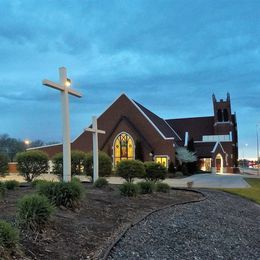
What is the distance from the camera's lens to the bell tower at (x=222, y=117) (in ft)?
273

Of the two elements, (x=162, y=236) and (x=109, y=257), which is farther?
(x=162, y=236)

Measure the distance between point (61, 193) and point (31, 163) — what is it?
14.0 meters

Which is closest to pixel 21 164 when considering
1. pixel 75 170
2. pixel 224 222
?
pixel 75 170

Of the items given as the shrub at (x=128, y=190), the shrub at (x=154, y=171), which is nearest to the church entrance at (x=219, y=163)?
the shrub at (x=154, y=171)

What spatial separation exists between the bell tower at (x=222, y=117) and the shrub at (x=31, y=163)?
63.4 meters

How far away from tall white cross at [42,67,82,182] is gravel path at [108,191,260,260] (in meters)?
3.26

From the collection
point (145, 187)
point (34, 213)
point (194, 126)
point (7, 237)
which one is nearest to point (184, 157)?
point (194, 126)

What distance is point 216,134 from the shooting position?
8325cm

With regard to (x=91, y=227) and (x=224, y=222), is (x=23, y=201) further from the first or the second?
(x=224, y=222)

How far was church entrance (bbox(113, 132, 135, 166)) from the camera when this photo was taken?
63.5 metres

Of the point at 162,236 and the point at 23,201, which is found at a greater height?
the point at 23,201

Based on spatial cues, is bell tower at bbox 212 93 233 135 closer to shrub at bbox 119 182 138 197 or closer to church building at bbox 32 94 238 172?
church building at bbox 32 94 238 172

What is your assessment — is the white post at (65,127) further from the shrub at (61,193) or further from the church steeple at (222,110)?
the church steeple at (222,110)

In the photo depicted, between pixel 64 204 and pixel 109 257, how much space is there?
3192mm
